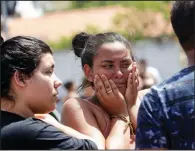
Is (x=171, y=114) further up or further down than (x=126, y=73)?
further up

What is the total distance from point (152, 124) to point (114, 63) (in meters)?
0.97

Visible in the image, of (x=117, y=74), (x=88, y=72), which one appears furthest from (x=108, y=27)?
(x=117, y=74)

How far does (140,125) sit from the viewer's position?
8.23ft

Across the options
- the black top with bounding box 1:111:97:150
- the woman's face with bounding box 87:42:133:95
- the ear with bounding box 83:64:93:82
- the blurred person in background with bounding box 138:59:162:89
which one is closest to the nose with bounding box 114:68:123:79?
the woman's face with bounding box 87:42:133:95

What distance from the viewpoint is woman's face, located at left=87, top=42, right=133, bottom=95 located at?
132 inches

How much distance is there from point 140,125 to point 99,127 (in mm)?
841

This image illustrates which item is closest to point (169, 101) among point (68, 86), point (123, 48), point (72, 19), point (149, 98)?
point (149, 98)

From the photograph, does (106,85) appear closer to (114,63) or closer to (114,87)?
(114,87)

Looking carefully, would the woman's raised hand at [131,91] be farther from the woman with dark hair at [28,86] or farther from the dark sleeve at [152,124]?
the dark sleeve at [152,124]

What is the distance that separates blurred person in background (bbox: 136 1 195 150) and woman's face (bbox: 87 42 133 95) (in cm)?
86

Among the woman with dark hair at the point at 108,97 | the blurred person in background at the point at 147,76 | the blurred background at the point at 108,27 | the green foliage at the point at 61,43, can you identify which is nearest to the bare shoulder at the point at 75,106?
the woman with dark hair at the point at 108,97

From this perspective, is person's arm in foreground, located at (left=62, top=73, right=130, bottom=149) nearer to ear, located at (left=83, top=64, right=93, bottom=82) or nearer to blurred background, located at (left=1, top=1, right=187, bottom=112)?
ear, located at (left=83, top=64, right=93, bottom=82)

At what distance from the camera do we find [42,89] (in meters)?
3.04

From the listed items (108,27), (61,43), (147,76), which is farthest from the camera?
(61,43)
